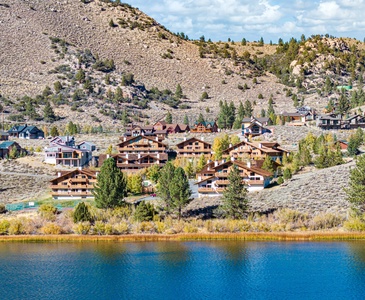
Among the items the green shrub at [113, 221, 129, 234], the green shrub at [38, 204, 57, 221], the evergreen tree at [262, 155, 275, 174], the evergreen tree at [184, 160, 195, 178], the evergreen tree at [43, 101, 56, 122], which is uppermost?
the evergreen tree at [43, 101, 56, 122]

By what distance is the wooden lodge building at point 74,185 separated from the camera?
303 feet

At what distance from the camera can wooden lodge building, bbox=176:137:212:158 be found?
384 ft

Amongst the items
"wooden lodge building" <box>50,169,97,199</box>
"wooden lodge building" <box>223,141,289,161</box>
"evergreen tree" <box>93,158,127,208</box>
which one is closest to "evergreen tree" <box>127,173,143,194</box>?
"wooden lodge building" <box>50,169,97,199</box>

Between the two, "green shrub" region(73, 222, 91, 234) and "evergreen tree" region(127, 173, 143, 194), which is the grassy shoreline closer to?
"green shrub" region(73, 222, 91, 234)

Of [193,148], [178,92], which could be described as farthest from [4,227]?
[178,92]

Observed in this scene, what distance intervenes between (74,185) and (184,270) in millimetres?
36625

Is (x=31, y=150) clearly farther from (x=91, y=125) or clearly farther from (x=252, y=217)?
(x=252, y=217)

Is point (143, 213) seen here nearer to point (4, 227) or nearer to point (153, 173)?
point (4, 227)

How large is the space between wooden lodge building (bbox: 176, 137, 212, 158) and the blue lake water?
156ft

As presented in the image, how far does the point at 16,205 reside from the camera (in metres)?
88.0

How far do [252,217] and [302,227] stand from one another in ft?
20.4

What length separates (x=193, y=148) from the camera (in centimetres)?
11744

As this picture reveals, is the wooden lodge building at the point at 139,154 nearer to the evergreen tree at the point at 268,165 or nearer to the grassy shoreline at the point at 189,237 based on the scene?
the evergreen tree at the point at 268,165

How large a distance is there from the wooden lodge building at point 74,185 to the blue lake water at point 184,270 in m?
21.5
